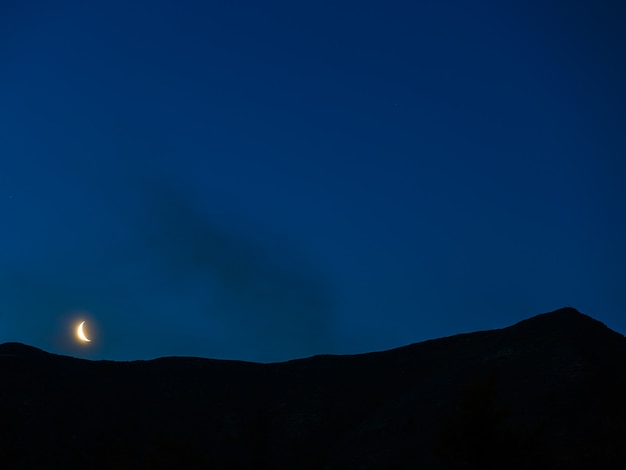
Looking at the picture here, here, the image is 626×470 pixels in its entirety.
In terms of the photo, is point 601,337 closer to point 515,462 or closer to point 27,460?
point 515,462

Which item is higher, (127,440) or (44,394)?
(44,394)

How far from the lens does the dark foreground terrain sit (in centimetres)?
3822

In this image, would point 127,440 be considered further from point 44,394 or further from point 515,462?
point 515,462

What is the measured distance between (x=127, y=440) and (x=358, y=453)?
20877 mm

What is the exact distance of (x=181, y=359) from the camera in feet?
216

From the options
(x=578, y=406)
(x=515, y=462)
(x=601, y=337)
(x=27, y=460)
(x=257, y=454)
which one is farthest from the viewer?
(x=601, y=337)

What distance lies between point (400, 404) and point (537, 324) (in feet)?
59.0

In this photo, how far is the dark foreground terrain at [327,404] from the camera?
125 ft

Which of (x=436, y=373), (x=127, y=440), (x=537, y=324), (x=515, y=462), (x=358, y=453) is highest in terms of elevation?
(x=537, y=324)

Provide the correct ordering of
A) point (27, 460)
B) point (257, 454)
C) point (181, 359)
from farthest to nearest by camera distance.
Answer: point (181, 359), point (257, 454), point (27, 460)

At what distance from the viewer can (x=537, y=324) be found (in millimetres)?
56906

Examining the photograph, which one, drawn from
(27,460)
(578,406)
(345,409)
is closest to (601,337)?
(578,406)

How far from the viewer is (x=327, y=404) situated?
53.8 metres

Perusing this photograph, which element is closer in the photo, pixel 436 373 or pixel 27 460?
pixel 27 460
